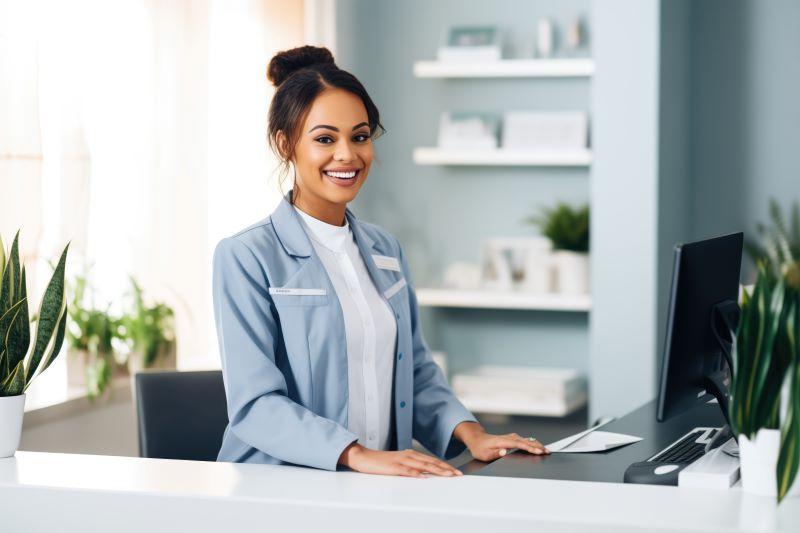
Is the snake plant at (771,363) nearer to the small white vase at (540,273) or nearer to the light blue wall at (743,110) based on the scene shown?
the small white vase at (540,273)

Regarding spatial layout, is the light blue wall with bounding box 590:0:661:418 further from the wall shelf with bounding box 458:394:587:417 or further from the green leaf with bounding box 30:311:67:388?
the green leaf with bounding box 30:311:67:388

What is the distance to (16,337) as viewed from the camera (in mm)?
1785

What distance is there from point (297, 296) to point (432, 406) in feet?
1.45

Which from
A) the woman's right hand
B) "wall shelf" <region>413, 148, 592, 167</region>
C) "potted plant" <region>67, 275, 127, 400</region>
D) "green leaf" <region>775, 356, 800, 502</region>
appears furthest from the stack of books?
"green leaf" <region>775, 356, 800, 502</region>

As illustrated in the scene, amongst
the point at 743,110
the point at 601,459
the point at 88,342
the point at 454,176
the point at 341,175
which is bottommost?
the point at 601,459

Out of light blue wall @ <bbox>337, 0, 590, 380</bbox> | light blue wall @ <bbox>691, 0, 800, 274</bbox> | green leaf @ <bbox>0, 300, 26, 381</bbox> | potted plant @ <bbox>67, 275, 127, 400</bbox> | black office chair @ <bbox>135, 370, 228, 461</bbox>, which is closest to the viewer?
green leaf @ <bbox>0, 300, 26, 381</bbox>

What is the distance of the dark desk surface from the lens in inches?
73.7

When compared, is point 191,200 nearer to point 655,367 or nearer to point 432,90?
point 432,90

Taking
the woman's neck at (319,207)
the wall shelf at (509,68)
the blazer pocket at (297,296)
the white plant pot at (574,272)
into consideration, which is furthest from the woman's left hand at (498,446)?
the wall shelf at (509,68)

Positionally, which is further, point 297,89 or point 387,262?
point 387,262

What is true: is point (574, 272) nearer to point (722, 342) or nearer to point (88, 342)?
point (88, 342)

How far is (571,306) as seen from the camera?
411 cm

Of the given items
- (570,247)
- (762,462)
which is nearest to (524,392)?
(570,247)

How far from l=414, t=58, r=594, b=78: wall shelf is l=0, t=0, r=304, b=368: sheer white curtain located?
22.0 inches
